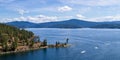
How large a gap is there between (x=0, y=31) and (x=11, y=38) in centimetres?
789

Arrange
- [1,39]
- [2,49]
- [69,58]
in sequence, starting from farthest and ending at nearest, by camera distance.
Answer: [1,39] → [2,49] → [69,58]

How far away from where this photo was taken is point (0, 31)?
141m

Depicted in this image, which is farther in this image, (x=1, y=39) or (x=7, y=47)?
(x=1, y=39)

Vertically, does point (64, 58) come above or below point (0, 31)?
below

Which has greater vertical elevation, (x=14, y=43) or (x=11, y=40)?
(x=11, y=40)

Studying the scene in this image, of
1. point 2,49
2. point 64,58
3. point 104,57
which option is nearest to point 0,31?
point 2,49

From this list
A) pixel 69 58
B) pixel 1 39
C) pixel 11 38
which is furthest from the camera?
pixel 11 38

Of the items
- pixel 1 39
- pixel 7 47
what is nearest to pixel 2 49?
pixel 7 47

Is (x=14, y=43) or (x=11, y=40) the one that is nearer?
(x=14, y=43)

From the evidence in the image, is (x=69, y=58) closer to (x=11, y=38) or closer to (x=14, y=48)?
(x=14, y=48)

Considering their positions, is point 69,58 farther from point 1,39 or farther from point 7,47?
point 1,39

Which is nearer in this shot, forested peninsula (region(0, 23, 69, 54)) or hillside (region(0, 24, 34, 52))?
forested peninsula (region(0, 23, 69, 54))

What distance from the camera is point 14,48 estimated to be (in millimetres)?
118562

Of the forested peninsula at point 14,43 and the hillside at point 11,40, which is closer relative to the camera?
the forested peninsula at point 14,43
